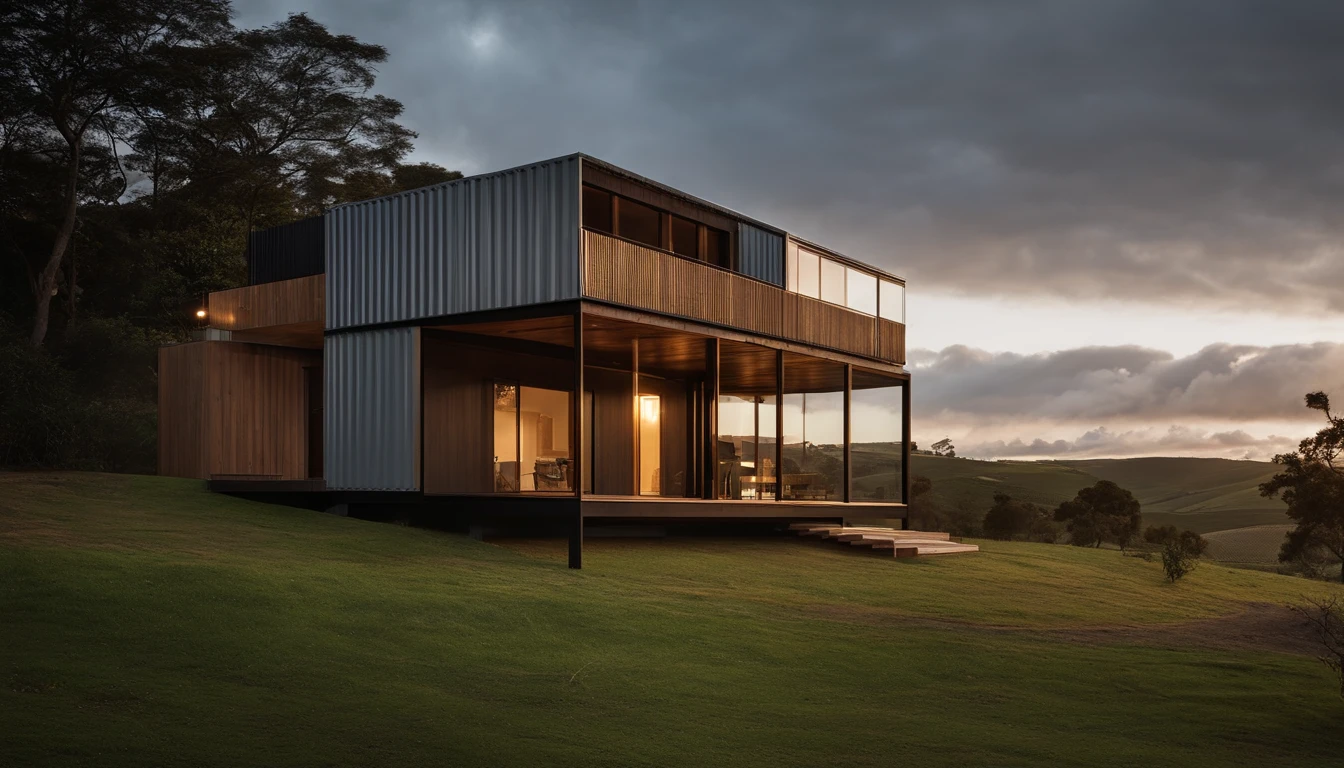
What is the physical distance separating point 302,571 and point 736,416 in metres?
14.8

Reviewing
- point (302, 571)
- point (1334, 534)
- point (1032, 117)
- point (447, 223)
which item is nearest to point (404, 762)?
point (302, 571)

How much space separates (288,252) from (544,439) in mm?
5945

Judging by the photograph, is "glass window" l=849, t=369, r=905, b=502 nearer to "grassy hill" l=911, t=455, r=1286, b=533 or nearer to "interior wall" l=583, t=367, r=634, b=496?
"interior wall" l=583, t=367, r=634, b=496

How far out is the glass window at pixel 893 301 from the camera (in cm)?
2430

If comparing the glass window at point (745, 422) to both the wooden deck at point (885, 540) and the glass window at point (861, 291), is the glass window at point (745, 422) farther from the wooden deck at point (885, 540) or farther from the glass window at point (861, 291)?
the glass window at point (861, 291)

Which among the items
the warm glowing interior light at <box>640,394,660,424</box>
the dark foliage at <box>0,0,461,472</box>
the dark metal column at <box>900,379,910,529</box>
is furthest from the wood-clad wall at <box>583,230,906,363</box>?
the dark foliage at <box>0,0,461,472</box>

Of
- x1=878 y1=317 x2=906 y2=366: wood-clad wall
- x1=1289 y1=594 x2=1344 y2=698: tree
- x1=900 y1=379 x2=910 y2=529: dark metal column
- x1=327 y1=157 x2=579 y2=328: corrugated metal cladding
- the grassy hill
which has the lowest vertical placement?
the grassy hill

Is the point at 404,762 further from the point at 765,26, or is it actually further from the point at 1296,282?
the point at 1296,282

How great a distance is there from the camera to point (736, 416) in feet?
82.1

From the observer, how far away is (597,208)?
18.1m

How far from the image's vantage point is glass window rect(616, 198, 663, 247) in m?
19.0

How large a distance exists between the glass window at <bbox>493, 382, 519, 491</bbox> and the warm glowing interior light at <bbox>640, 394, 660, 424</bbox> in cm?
440

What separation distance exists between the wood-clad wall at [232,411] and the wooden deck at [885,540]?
32.7 feet

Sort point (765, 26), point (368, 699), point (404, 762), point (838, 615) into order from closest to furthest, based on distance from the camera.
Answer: point (404, 762)
point (368, 699)
point (838, 615)
point (765, 26)
